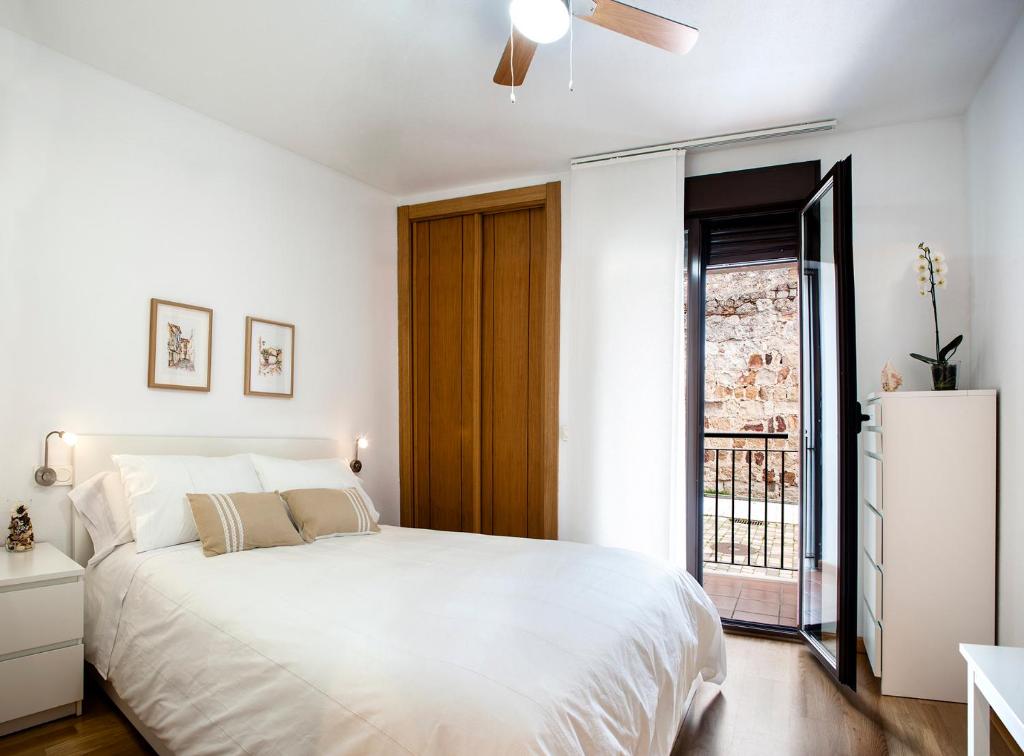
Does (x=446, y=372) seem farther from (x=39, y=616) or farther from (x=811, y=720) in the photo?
(x=811, y=720)

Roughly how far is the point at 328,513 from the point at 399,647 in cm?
148

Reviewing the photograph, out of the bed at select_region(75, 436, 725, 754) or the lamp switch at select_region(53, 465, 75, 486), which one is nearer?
the bed at select_region(75, 436, 725, 754)

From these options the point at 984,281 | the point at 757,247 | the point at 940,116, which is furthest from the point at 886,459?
the point at 940,116

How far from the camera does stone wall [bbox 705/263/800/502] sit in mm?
4949

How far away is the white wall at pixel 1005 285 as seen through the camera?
2.42 meters

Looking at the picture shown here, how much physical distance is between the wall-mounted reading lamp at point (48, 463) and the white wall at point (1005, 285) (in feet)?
12.0

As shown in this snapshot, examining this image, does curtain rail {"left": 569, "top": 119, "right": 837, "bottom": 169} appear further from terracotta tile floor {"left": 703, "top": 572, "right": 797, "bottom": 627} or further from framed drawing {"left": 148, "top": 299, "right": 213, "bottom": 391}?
terracotta tile floor {"left": 703, "top": 572, "right": 797, "bottom": 627}

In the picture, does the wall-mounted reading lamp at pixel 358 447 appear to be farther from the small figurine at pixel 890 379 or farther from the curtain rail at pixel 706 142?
the small figurine at pixel 890 379

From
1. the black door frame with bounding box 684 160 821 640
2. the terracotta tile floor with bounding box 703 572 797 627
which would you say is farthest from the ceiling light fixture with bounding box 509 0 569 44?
the terracotta tile floor with bounding box 703 572 797 627

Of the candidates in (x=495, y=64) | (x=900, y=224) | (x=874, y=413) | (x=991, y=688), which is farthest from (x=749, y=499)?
(x=495, y=64)

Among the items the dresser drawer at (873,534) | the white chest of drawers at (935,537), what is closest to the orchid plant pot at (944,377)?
the white chest of drawers at (935,537)

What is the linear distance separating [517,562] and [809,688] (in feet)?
4.63

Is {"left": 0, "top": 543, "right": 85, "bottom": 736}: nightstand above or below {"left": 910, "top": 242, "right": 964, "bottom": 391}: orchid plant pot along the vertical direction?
below

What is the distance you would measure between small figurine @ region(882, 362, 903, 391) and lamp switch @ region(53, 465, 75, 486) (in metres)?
3.47
